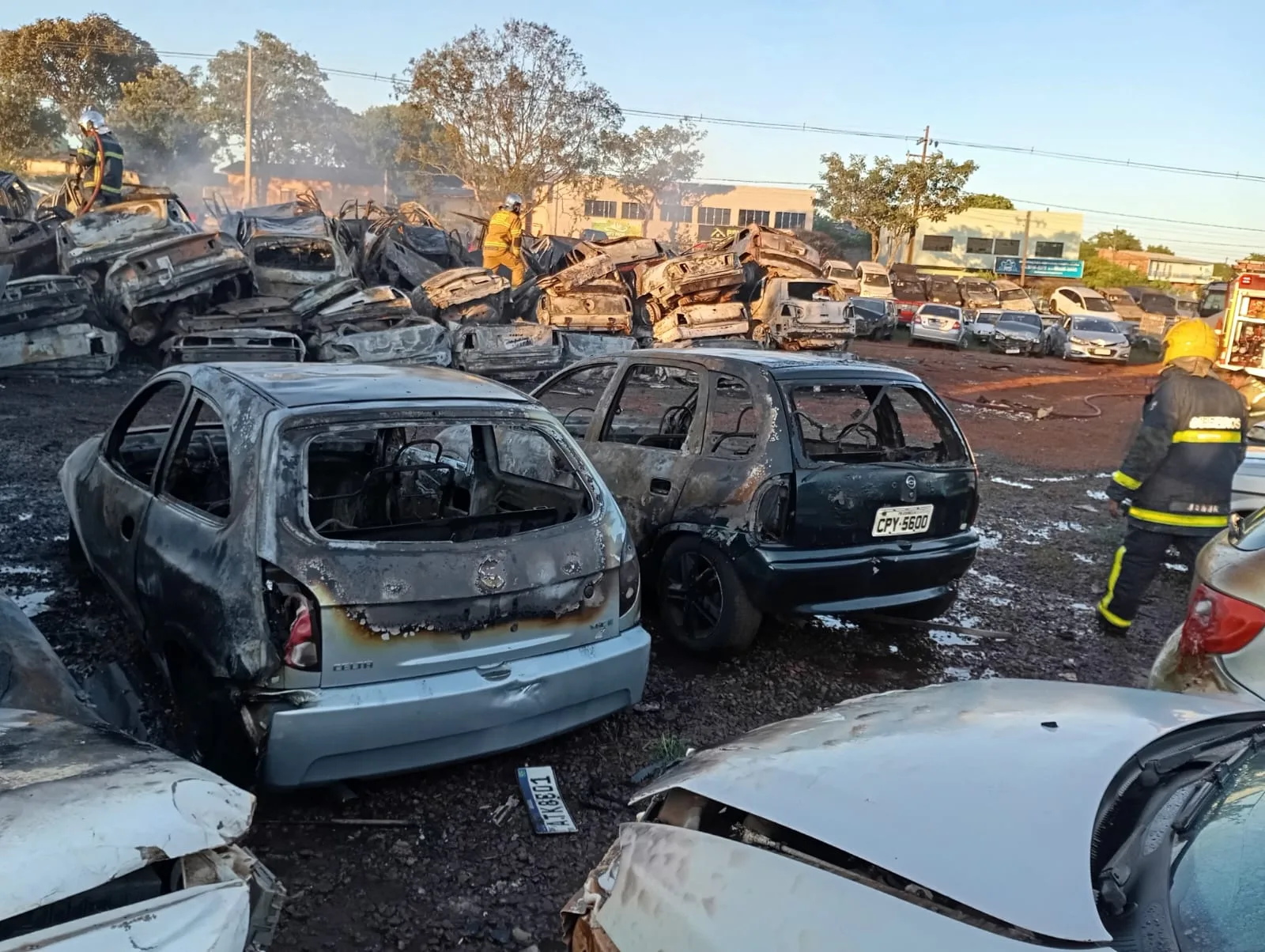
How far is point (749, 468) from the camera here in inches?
178

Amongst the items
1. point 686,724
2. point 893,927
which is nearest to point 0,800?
point 893,927

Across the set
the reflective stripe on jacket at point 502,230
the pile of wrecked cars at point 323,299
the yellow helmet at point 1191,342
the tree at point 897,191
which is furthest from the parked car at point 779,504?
the tree at point 897,191

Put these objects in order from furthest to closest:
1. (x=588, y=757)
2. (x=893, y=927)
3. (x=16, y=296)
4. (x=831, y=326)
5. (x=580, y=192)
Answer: (x=580, y=192) → (x=831, y=326) → (x=16, y=296) → (x=588, y=757) → (x=893, y=927)

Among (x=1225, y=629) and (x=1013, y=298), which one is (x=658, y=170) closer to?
(x=1013, y=298)

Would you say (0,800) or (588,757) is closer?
(0,800)

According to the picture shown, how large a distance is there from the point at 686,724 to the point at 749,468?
1202mm

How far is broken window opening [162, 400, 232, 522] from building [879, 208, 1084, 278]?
149 ft

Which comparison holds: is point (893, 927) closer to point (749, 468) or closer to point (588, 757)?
point (588, 757)

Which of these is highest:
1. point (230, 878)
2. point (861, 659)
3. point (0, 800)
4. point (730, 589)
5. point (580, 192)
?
point (580, 192)

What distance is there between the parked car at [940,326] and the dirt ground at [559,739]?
1594 centimetres

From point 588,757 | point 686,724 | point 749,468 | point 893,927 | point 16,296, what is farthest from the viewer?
point 16,296

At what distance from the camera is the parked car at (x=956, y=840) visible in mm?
1541

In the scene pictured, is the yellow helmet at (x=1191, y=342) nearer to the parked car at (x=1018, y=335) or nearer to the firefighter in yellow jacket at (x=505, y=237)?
the firefighter in yellow jacket at (x=505, y=237)

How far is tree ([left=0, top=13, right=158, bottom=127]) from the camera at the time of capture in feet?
126
